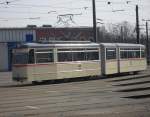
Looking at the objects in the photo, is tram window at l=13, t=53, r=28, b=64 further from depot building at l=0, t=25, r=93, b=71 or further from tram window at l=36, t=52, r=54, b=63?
depot building at l=0, t=25, r=93, b=71

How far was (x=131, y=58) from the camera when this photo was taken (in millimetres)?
41781

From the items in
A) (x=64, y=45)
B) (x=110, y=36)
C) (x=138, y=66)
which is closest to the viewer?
(x=64, y=45)

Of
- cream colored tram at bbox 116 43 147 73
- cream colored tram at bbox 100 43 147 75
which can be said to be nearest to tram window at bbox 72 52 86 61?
cream colored tram at bbox 100 43 147 75

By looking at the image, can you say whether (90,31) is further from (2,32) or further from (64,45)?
(64,45)

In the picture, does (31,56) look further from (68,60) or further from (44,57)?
(68,60)

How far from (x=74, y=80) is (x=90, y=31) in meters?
35.7

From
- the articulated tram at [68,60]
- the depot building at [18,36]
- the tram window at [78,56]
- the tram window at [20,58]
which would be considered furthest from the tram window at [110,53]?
the depot building at [18,36]

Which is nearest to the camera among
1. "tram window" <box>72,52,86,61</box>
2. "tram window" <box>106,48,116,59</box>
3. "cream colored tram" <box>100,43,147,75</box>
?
"tram window" <box>72,52,86,61</box>

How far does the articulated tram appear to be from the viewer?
3181 cm

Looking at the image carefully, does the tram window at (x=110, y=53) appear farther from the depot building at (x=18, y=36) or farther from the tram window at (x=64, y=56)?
the depot building at (x=18, y=36)

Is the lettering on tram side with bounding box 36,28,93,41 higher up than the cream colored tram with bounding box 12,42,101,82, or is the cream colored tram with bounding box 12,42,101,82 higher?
the lettering on tram side with bounding box 36,28,93,41

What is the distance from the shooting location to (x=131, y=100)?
64.7 feet

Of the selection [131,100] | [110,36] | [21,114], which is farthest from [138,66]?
[110,36]

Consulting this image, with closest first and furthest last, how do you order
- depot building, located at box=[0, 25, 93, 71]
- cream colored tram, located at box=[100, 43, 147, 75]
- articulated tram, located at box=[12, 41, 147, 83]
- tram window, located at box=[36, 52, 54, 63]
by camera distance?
articulated tram, located at box=[12, 41, 147, 83], tram window, located at box=[36, 52, 54, 63], cream colored tram, located at box=[100, 43, 147, 75], depot building, located at box=[0, 25, 93, 71]
